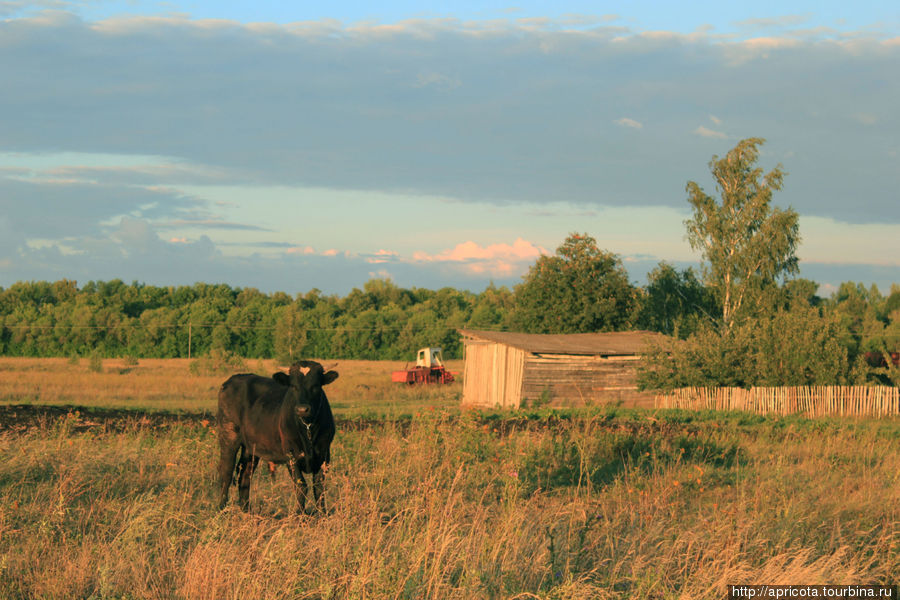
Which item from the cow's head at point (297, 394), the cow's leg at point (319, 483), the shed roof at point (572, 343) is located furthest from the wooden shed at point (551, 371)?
the cow's head at point (297, 394)

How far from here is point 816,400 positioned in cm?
2805

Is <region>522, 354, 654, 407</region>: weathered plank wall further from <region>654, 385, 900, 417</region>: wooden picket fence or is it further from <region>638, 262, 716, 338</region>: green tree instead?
<region>638, 262, 716, 338</region>: green tree

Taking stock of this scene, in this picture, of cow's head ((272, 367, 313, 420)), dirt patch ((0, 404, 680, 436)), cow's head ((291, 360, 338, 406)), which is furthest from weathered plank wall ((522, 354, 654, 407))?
cow's head ((291, 360, 338, 406))

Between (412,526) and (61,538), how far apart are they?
2769 millimetres

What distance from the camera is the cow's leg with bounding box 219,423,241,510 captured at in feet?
27.8

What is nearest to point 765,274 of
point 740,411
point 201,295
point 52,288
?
point 740,411

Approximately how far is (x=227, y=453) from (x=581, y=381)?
23.4 m

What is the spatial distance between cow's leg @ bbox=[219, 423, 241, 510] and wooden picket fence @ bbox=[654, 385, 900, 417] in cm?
2293

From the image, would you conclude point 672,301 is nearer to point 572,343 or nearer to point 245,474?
point 572,343

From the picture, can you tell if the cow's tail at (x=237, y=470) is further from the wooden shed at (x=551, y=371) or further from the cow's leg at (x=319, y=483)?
the wooden shed at (x=551, y=371)

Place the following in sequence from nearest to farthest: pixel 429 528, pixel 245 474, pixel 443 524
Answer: pixel 429 528 → pixel 443 524 → pixel 245 474

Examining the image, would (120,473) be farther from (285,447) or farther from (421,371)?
(421,371)

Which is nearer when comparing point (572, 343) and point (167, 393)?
point (572, 343)

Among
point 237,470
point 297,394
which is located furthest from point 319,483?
point 237,470
